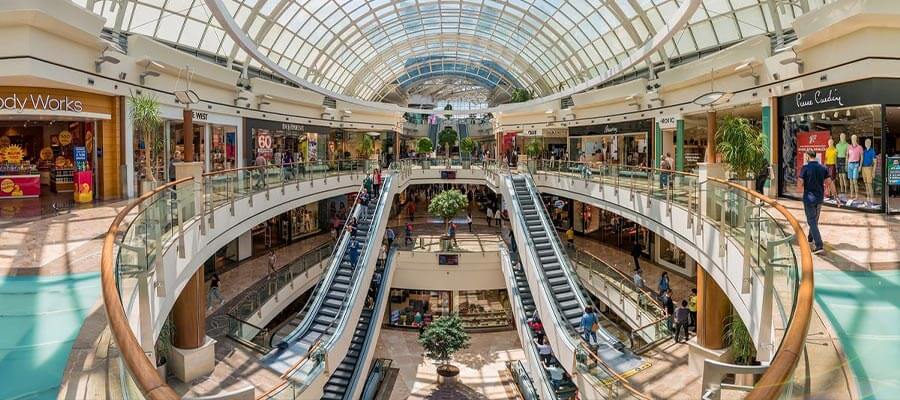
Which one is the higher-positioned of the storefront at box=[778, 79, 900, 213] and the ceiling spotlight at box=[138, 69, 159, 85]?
the ceiling spotlight at box=[138, 69, 159, 85]

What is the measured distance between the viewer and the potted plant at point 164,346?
36.3ft

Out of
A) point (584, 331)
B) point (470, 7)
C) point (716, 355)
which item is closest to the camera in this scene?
point (716, 355)

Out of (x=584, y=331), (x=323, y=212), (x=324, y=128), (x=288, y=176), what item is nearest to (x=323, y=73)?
(x=324, y=128)

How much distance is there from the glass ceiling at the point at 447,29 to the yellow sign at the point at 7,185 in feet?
20.7

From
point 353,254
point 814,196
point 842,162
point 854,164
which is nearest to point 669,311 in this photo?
point 842,162

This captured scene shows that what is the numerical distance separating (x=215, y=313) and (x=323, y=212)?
16.7 metres

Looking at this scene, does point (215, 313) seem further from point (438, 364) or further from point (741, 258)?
point (741, 258)

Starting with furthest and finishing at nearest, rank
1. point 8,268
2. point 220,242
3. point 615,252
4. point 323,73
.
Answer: point 323,73, point 615,252, point 220,242, point 8,268

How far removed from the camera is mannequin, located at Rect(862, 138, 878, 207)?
1250 cm

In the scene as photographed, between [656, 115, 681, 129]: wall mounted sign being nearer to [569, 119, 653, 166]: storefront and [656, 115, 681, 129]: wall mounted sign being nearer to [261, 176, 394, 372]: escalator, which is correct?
[569, 119, 653, 166]: storefront

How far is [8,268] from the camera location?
7.51m

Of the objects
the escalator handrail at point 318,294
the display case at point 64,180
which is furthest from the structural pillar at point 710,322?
the display case at point 64,180

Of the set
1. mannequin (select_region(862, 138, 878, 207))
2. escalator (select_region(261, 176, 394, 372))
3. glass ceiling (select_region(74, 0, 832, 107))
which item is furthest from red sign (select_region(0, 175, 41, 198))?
mannequin (select_region(862, 138, 878, 207))

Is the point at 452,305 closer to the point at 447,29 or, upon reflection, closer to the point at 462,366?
the point at 462,366
